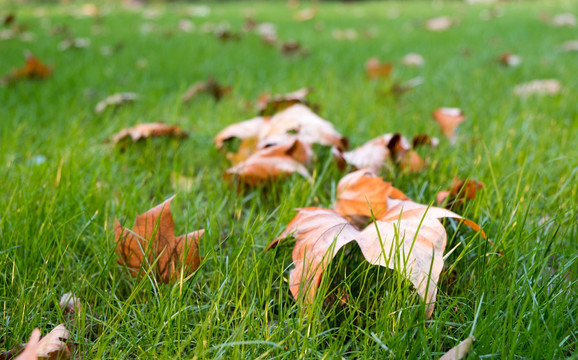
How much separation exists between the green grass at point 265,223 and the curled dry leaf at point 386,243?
0.03m

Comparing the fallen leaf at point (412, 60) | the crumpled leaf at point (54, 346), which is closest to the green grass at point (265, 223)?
the crumpled leaf at point (54, 346)

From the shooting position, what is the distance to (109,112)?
212 cm

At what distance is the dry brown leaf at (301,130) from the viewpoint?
4.79ft

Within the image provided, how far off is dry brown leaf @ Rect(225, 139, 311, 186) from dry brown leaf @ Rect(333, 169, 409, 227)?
215 millimetres

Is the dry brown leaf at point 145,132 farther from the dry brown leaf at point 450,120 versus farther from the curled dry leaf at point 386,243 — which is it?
the dry brown leaf at point 450,120

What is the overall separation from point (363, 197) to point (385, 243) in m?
0.22

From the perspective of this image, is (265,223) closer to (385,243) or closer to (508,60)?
(385,243)

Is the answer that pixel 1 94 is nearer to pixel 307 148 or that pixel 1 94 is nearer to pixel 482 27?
pixel 307 148

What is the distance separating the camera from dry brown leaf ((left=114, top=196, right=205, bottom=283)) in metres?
0.97

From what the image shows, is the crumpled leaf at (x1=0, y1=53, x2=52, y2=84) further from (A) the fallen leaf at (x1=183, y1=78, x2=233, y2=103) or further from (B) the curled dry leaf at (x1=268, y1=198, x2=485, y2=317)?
(B) the curled dry leaf at (x1=268, y1=198, x2=485, y2=317)

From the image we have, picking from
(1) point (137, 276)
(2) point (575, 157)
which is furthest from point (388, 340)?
(2) point (575, 157)

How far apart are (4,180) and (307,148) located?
2.82ft

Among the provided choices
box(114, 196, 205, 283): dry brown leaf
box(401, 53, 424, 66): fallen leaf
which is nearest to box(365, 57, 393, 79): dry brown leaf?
box(401, 53, 424, 66): fallen leaf

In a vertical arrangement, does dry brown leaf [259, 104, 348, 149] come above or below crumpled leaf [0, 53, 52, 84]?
above
